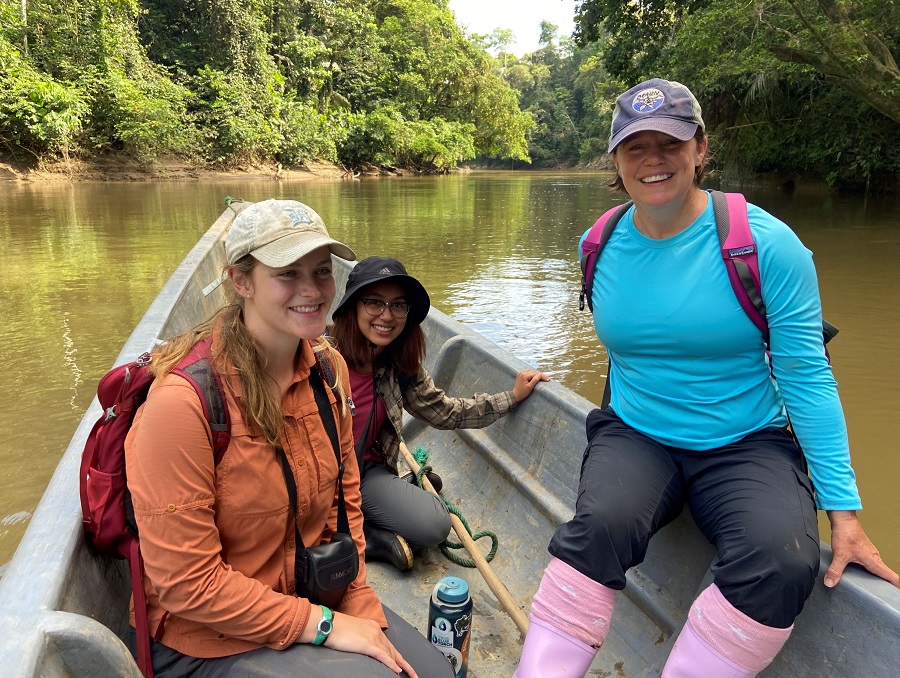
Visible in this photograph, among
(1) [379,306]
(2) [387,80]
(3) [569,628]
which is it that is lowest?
(3) [569,628]

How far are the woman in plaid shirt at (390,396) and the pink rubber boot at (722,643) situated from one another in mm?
1162

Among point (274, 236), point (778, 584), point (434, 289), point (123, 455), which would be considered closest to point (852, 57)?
point (434, 289)

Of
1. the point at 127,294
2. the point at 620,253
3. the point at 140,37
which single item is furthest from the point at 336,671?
the point at 140,37

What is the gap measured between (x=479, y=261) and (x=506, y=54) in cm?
7033

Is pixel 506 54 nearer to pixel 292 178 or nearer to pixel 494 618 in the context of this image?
pixel 292 178

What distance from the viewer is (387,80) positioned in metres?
36.4

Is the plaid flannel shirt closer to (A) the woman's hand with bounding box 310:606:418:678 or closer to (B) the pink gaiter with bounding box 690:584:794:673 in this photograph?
(A) the woman's hand with bounding box 310:606:418:678

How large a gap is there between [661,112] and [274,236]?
1.01m

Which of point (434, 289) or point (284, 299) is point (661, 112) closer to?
point (284, 299)

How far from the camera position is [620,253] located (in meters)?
1.95

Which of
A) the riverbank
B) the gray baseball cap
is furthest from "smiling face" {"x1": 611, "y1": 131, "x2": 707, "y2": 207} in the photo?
the riverbank

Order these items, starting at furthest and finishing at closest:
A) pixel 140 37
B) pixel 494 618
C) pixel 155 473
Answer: pixel 140 37
pixel 494 618
pixel 155 473

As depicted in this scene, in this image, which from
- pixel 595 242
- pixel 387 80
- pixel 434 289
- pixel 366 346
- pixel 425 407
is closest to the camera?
pixel 595 242

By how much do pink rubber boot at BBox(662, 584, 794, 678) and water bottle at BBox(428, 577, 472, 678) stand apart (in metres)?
0.57
